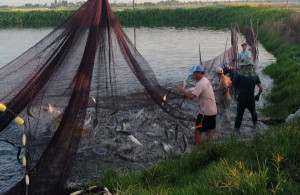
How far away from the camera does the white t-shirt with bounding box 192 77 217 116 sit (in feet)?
21.5

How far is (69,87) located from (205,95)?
2.67 metres

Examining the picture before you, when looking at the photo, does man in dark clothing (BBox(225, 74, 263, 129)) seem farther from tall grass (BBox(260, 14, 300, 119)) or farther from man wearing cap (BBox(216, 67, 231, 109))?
tall grass (BBox(260, 14, 300, 119))

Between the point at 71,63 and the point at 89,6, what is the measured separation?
1.10m

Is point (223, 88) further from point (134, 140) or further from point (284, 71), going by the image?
point (284, 71)

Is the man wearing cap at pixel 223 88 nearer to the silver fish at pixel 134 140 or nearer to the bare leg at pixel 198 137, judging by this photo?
the bare leg at pixel 198 137

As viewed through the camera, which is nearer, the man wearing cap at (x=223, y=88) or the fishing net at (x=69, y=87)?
the fishing net at (x=69, y=87)

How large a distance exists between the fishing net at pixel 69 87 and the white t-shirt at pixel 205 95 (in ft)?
1.82

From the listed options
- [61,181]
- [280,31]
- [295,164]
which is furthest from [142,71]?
[280,31]

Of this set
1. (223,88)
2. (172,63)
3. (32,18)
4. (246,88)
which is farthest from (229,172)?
(32,18)

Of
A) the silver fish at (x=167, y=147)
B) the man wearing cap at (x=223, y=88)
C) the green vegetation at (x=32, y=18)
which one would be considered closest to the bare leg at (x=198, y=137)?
the silver fish at (x=167, y=147)

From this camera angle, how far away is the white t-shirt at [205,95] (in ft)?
21.5

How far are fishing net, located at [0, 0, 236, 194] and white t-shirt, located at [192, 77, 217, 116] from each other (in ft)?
1.82

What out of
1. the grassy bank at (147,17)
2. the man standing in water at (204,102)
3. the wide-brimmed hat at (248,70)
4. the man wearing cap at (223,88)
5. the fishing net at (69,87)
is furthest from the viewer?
the grassy bank at (147,17)

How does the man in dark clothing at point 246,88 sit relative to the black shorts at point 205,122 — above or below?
above
